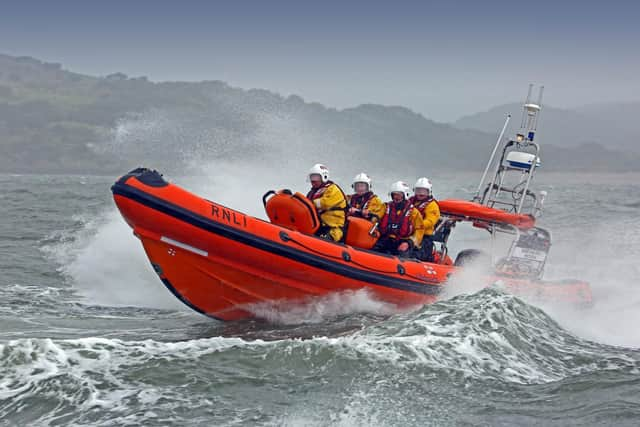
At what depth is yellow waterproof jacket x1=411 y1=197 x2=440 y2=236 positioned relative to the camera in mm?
8148

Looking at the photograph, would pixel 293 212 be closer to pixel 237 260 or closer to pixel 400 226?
pixel 237 260

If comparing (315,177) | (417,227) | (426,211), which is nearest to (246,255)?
(315,177)

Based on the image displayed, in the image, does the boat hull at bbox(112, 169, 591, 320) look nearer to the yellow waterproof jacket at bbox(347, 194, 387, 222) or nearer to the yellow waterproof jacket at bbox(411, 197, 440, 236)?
Answer: the yellow waterproof jacket at bbox(411, 197, 440, 236)

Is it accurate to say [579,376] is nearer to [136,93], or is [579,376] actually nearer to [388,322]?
[388,322]

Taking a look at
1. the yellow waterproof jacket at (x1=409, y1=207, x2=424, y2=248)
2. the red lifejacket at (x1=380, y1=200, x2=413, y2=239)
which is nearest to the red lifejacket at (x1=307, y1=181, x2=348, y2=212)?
the red lifejacket at (x1=380, y1=200, x2=413, y2=239)

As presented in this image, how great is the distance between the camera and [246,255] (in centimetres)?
686

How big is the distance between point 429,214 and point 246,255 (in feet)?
7.72

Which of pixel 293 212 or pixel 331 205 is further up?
pixel 331 205

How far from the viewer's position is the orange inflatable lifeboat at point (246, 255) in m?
6.57

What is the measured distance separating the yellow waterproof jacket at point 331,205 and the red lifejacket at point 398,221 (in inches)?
25.6

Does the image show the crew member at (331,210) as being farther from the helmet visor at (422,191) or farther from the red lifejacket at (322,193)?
the helmet visor at (422,191)

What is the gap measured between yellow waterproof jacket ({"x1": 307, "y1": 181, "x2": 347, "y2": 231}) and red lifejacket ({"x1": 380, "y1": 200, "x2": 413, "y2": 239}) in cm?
65

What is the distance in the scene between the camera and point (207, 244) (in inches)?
266

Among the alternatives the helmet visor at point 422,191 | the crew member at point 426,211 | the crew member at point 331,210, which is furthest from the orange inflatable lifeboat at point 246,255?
the helmet visor at point 422,191
